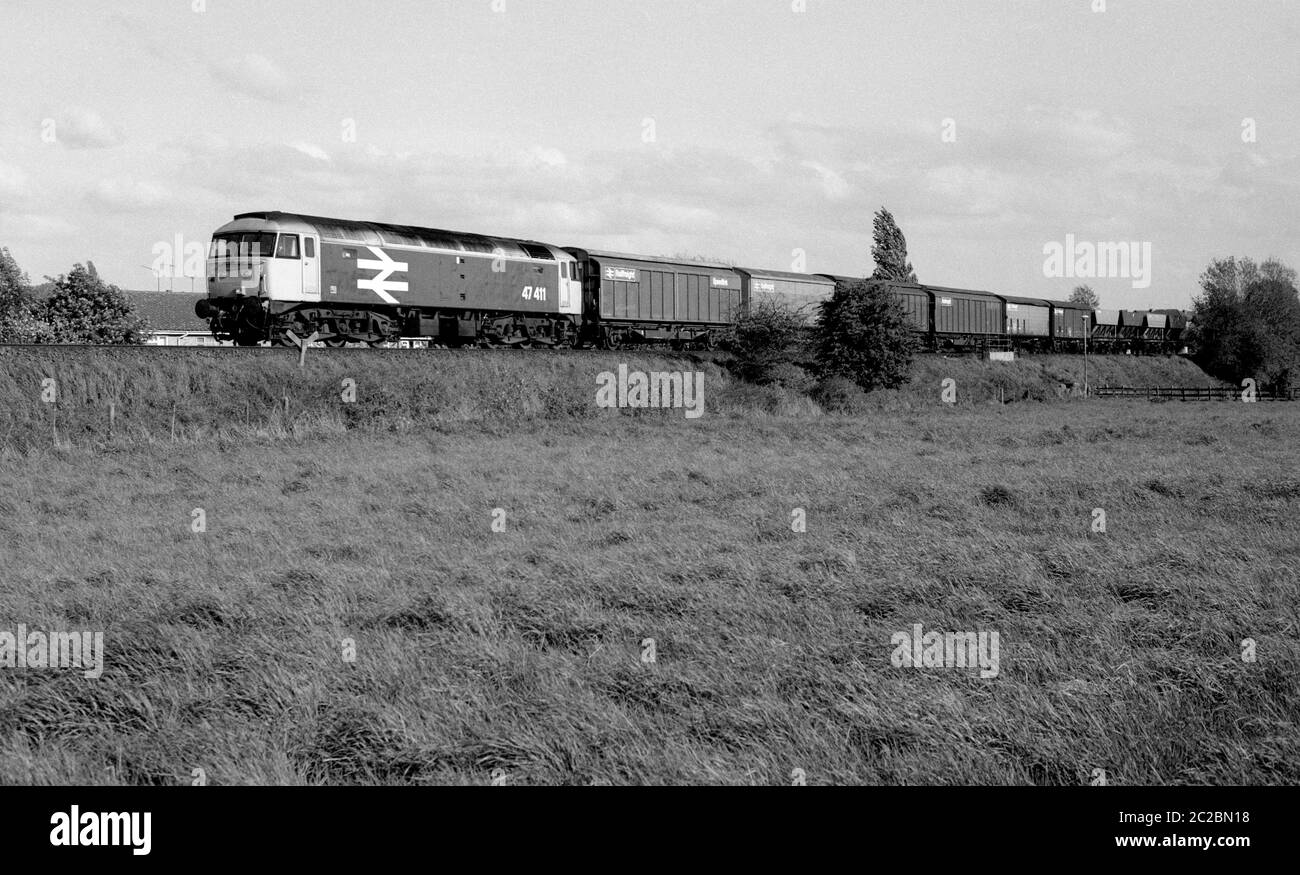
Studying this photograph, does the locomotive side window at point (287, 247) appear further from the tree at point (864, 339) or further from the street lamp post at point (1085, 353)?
the street lamp post at point (1085, 353)

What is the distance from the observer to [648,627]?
8.49 meters

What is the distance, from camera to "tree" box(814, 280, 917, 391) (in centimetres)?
4441

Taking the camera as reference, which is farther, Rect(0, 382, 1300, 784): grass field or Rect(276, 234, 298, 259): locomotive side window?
Rect(276, 234, 298, 259): locomotive side window

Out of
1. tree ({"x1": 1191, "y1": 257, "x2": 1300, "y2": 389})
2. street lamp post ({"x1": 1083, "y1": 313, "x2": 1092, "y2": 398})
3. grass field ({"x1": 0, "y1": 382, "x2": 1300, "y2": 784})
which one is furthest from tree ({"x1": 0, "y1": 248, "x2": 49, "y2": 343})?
tree ({"x1": 1191, "y1": 257, "x2": 1300, "y2": 389})

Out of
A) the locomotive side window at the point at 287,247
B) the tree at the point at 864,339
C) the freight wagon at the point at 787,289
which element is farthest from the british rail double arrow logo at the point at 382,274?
the tree at the point at 864,339

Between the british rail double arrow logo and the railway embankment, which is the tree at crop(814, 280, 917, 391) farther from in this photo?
the british rail double arrow logo

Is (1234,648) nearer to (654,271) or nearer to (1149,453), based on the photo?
(1149,453)

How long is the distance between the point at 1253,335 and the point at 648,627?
89080 millimetres

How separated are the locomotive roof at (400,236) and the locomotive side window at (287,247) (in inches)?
9.8

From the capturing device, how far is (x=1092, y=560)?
439 inches

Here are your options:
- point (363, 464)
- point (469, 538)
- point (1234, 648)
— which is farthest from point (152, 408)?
point (1234, 648)

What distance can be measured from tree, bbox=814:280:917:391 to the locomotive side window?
23.7 metres

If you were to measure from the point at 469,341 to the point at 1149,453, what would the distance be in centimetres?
2158

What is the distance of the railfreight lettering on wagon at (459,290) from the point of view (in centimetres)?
2767
